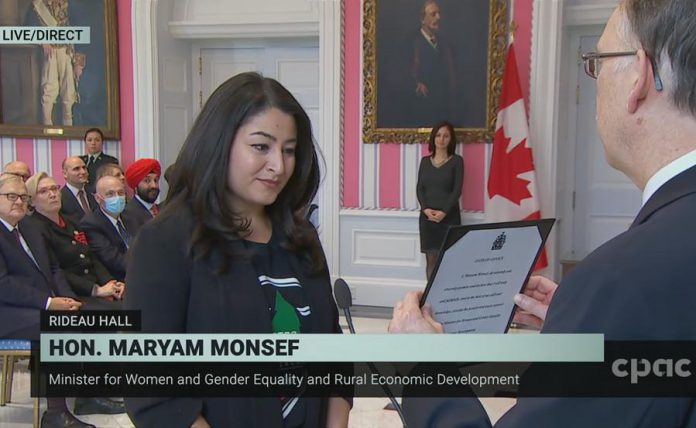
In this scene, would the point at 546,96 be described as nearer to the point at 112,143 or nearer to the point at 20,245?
the point at 20,245

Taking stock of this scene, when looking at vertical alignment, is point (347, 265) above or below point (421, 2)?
below

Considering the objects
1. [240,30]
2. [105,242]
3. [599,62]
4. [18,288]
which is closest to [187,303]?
[599,62]

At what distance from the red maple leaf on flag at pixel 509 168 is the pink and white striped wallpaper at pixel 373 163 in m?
0.24

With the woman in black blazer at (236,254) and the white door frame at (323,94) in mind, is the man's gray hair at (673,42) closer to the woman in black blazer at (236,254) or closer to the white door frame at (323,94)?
the woman in black blazer at (236,254)

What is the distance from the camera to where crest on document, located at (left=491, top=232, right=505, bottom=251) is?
1161 mm

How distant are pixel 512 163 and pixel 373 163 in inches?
46.9

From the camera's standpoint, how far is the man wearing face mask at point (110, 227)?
3709mm

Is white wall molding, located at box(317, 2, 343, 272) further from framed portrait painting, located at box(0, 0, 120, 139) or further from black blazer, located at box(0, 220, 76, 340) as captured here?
black blazer, located at box(0, 220, 76, 340)

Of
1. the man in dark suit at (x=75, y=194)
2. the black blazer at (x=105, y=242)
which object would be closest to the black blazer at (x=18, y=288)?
the black blazer at (x=105, y=242)

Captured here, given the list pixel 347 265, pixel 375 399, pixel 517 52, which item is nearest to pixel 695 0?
pixel 375 399

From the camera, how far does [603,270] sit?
733 millimetres

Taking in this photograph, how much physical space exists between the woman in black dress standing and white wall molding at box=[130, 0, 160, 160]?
2587mm

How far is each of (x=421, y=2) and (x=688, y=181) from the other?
4.73m

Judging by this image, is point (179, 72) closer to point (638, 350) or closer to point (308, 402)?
point (308, 402)
